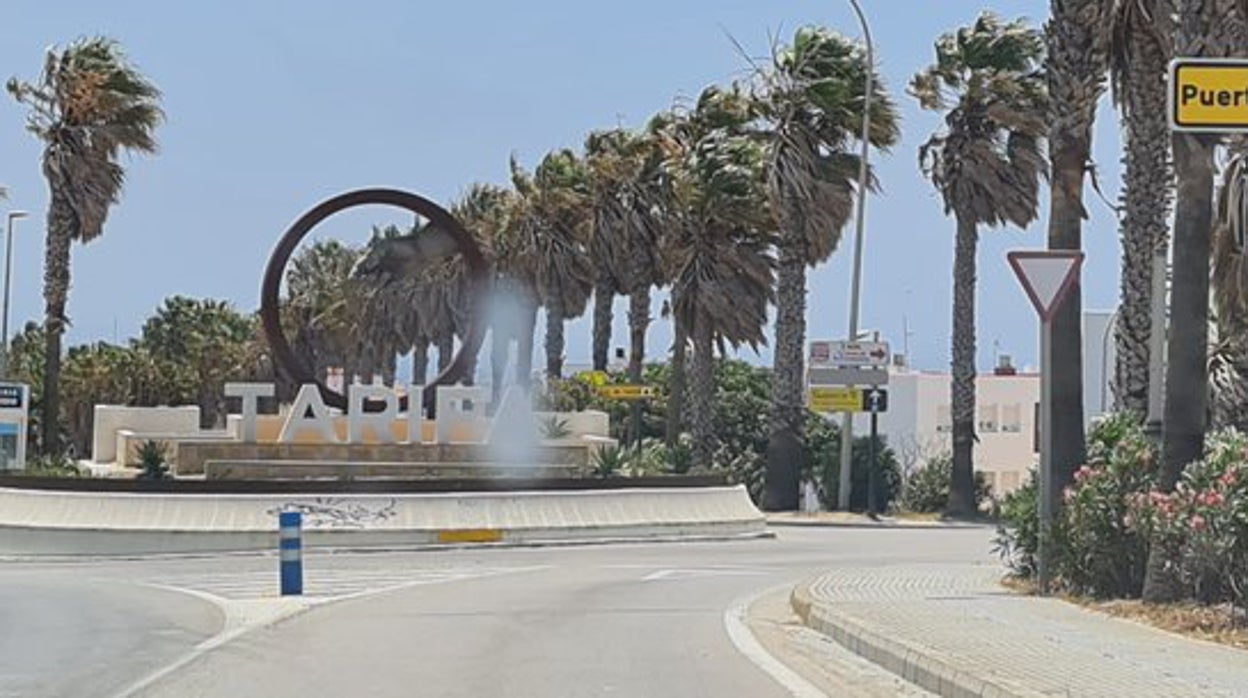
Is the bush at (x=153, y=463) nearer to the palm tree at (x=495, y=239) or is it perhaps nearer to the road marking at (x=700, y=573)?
the road marking at (x=700, y=573)

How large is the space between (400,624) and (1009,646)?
22.4 feet

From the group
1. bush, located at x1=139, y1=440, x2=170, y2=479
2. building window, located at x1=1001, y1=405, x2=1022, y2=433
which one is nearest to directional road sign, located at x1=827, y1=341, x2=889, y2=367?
bush, located at x1=139, y1=440, x2=170, y2=479

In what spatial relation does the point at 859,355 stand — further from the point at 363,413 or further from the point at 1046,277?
the point at 1046,277

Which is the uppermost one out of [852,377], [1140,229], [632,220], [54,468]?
[632,220]

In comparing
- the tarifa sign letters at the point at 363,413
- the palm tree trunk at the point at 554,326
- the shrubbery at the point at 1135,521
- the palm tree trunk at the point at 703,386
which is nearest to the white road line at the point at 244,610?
the shrubbery at the point at 1135,521

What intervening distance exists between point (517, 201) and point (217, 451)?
952 inches

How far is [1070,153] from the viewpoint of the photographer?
21.8m

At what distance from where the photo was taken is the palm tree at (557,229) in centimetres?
6288

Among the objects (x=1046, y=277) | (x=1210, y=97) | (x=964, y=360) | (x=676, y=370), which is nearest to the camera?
(x=1210, y=97)

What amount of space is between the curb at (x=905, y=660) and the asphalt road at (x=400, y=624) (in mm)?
950

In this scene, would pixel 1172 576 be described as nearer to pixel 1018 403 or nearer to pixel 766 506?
pixel 766 506

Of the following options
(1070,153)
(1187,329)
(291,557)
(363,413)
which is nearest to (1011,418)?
(363,413)

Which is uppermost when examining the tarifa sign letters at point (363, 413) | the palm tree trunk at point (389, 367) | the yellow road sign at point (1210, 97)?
the palm tree trunk at point (389, 367)

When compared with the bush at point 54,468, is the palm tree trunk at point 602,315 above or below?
above
